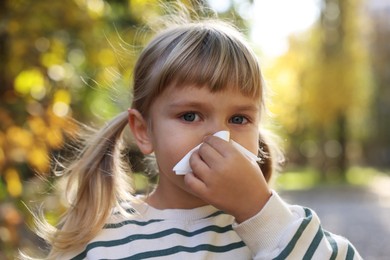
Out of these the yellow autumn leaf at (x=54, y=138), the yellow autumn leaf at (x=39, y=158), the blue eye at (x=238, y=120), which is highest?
the blue eye at (x=238, y=120)

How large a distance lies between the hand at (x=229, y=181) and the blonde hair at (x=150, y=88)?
0.71 ft

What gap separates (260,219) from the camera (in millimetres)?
1494

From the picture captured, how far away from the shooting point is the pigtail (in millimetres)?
1795

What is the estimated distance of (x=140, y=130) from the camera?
193 centimetres

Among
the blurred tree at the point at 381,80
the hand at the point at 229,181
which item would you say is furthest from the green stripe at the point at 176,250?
the blurred tree at the point at 381,80

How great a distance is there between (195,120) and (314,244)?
1.40 ft

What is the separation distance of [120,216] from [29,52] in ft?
6.87

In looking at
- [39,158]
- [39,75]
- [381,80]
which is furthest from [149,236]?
[381,80]

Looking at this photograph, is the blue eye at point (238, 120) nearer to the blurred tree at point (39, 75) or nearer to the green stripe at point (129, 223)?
the green stripe at point (129, 223)

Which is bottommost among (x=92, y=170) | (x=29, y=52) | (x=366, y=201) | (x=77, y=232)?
(x=77, y=232)

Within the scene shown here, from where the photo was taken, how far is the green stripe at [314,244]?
4.90 ft

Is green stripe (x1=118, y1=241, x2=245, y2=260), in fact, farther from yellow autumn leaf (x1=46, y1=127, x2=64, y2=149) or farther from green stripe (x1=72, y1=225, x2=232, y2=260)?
yellow autumn leaf (x1=46, y1=127, x2=64, y2=149)

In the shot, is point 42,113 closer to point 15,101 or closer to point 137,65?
point 15,101

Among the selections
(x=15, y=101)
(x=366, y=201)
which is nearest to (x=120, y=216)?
(x=15, y=101)
